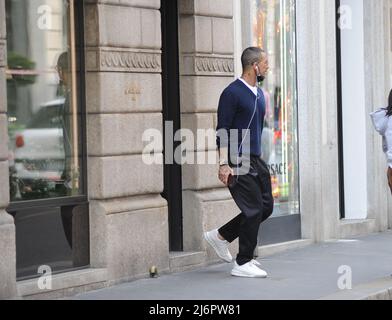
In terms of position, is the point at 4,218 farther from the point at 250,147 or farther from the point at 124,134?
the point at 250,147

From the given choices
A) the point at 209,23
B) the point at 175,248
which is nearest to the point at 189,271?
the point at 175,248

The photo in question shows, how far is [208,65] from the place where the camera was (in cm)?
1169

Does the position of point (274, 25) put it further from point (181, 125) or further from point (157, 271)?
point (157, 271)

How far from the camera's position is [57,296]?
950 cm

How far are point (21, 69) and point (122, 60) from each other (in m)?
1.09

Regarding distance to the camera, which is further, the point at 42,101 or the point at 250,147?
the point at 250,147

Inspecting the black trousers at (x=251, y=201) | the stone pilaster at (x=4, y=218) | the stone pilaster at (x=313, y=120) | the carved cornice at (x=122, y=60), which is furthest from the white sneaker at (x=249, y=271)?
the stone pilaster at (x=313, y=120)

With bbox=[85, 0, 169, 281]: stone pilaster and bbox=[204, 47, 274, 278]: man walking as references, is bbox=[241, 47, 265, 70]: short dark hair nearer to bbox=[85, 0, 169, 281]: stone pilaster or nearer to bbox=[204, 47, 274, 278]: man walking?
bbox=[204, 47, 274, 278]: man walking

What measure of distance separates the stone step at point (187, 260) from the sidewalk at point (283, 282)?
102 millimetres

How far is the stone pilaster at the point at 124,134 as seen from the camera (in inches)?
400

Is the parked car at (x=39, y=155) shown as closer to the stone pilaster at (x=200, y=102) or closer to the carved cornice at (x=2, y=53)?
the carved cornice at (x=2, y=53)

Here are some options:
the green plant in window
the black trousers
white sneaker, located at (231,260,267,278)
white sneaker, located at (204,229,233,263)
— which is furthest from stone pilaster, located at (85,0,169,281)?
the black trousers

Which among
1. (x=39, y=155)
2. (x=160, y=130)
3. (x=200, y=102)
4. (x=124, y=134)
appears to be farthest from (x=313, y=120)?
(x=39, y=155)

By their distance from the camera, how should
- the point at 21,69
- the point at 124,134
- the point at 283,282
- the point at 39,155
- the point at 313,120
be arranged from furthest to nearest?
the point at 313,120 → the point at 124,134 → the point at 283,282 → the point at 39,155 → the point at 21,69
